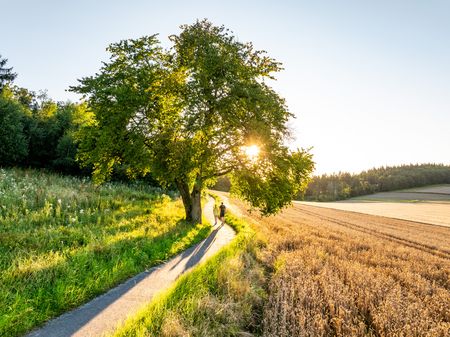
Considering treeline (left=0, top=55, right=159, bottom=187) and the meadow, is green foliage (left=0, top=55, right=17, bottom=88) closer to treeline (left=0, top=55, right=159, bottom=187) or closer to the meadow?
treeline (left=0, top=55, right=159, bottom=187)

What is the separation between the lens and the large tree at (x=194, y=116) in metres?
20.0

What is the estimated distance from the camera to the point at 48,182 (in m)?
26.3

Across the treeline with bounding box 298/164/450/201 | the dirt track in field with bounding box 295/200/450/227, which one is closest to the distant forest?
the treeline with bounding box 298/164/450/201

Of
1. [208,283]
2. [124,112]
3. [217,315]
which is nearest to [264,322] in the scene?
[217,315]

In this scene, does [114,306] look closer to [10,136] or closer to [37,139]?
[10,136]

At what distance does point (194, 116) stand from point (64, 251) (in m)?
12.3

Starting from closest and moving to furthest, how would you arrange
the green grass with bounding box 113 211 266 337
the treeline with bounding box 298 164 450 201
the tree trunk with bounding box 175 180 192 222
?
the green grass with bounding box 113 211 266 337
the tree trunk with bounding box 175 180 192 222
the treeline with bounding box 298 164 450 201

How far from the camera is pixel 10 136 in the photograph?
3731 cm

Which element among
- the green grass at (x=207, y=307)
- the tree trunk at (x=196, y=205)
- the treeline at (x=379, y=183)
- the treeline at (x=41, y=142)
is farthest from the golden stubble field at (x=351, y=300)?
the treeline at (x=379, y=183)

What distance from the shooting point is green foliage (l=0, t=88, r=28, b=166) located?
3706 centimetres

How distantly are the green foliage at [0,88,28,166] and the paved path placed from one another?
33260 millimetres

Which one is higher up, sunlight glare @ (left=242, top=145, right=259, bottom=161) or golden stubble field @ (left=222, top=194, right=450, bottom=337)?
sunlight glare @ (left=242, top=145, right=259, bottom=161)

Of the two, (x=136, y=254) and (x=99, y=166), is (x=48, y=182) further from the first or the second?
(x=136, y=254)

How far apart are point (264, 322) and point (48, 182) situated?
24063 mm
